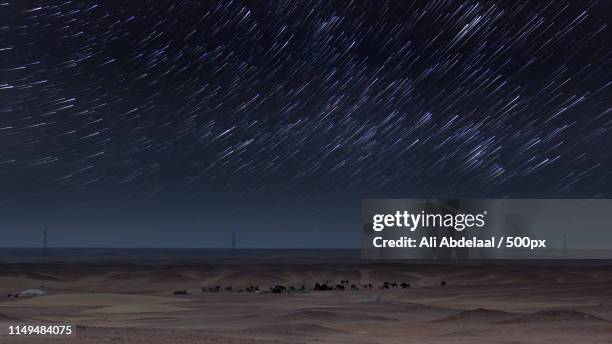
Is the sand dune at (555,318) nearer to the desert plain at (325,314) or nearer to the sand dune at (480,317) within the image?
the desert plain at (325,314)

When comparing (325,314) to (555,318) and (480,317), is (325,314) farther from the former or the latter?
(555,318)

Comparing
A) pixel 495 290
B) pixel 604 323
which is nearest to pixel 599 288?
pixel 495 290

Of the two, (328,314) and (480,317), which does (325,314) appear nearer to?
(328,314)

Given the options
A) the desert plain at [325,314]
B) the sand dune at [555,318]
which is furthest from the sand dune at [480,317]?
the sand dune at [555,318]

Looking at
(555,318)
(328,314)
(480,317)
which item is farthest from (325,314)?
(555,318)

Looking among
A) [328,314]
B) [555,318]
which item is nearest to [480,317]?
[555,318]

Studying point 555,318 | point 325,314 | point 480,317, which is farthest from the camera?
point 325,314

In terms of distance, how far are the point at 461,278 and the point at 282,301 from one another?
92.9 ft

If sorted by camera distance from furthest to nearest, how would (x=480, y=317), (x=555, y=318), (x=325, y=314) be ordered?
(x=325, y=314)
(x=480, y=317)
(x=555, y=318)

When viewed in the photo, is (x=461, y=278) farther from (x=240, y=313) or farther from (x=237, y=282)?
(x=240, y=313)

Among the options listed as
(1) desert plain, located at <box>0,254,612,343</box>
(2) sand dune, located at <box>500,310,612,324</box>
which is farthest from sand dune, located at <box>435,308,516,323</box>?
(2) sand dune, located at <box>500,310,612,324</box>

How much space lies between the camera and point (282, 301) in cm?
3766

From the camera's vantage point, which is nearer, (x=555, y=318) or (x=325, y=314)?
(x=555, y=318)

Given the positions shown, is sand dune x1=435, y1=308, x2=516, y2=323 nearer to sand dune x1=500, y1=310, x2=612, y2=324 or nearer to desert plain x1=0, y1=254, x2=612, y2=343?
desert plain x1=0, y1=254, x2=612, y2=343
